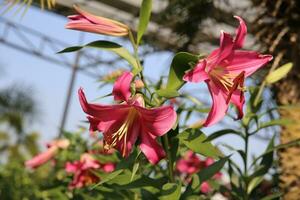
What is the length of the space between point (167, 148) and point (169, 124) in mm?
115

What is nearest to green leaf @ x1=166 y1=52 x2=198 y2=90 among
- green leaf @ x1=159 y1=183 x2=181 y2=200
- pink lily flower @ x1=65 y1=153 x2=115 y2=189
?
green leaf @ x1=159 y1=183 x2=181 y2=200

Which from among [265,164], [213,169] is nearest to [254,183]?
[265,164]

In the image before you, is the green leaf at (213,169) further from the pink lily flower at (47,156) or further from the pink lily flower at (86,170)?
the pink lily flower at (47,156)

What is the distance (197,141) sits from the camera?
71 centimetres

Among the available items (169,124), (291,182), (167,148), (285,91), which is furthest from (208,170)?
(285,91)

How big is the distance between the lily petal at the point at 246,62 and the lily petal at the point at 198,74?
50 millimetres

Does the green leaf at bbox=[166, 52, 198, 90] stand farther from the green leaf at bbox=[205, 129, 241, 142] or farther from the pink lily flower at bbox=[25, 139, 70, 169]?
the pink lily flower at bbox=[25, 139, 70, 169]

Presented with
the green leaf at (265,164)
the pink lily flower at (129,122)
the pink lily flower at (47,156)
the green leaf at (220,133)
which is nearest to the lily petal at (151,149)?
the pink lily flower at (129,122)

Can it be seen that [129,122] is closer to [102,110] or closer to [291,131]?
[102,110]

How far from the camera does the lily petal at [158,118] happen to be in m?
0.59

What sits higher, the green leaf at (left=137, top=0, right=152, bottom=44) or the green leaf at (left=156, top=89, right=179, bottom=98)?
the green leaf at (left=137, top=0, right=152, bottom=44)

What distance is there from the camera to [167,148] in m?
0.71

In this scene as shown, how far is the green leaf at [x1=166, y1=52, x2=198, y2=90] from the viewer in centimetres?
62

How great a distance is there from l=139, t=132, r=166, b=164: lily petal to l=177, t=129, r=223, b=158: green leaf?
8cm
